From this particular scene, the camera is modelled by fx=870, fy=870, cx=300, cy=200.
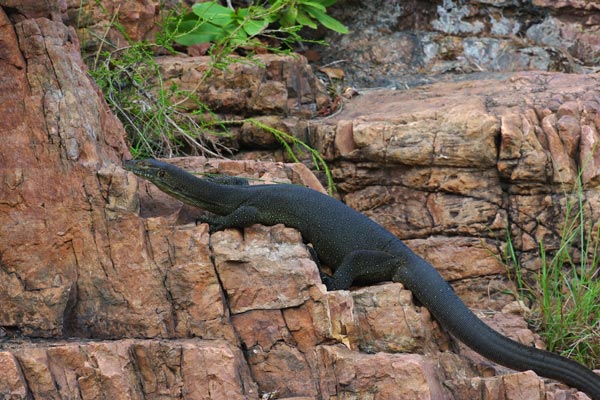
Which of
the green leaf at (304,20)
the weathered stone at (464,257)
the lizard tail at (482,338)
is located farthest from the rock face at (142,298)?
the green leaf at (304,20)

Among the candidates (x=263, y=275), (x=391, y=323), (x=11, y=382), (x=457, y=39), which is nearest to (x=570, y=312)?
(x=391, y=323)

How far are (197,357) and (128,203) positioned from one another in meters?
1.15

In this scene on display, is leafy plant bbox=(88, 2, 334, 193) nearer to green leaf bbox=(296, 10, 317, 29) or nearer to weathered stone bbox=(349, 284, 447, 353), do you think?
green leaf bbox=(296, 10, 317, 29)

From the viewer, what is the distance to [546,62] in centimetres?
983

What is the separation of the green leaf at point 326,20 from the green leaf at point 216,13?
1118 millimetres

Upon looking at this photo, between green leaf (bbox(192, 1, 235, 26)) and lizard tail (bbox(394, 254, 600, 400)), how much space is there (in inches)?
141

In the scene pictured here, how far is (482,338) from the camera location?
5777 mm

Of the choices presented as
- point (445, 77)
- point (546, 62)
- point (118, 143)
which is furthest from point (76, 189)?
point (546, 62)

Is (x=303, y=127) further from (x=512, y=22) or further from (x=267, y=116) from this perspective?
(x=512, y=22)

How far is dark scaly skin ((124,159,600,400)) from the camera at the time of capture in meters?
5.70

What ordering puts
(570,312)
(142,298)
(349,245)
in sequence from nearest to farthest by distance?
(142,298), (349,245), (570,312)

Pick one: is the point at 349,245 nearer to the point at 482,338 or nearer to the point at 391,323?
the point at 391,323

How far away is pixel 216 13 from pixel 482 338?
434 centimetres

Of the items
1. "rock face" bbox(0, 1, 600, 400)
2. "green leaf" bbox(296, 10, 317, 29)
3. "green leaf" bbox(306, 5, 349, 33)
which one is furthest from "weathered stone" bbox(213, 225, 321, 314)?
"green leaf" bbox(306, 5, 349, 33)
